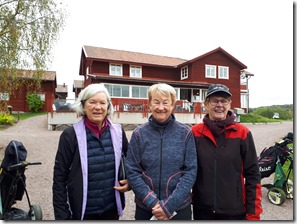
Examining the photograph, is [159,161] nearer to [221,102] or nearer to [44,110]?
[221,102]

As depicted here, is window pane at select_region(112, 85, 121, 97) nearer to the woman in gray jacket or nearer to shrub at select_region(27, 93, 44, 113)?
shrub at select_region(27, 93, 44, 113)

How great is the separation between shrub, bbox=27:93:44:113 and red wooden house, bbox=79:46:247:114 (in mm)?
6095

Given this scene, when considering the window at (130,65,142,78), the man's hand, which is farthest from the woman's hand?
the window at (130,65,142,78)

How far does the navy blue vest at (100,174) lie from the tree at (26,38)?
767cm

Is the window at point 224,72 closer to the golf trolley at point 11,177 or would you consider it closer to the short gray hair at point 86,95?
the golf trolley at point 11,177

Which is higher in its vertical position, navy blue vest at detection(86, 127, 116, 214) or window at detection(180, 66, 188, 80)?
window at detection(180, 66, 188, 80)

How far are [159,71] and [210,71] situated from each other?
224 inches

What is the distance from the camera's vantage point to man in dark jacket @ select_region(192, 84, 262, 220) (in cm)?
214

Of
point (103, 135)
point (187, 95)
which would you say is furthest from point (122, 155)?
point (187, 95)

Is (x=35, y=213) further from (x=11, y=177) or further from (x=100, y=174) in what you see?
(x=100, y=174)

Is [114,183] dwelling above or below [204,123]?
below

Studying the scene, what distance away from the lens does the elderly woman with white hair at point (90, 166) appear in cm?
214

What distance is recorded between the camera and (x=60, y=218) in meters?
2.12

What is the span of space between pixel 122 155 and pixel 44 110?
28.0 m
